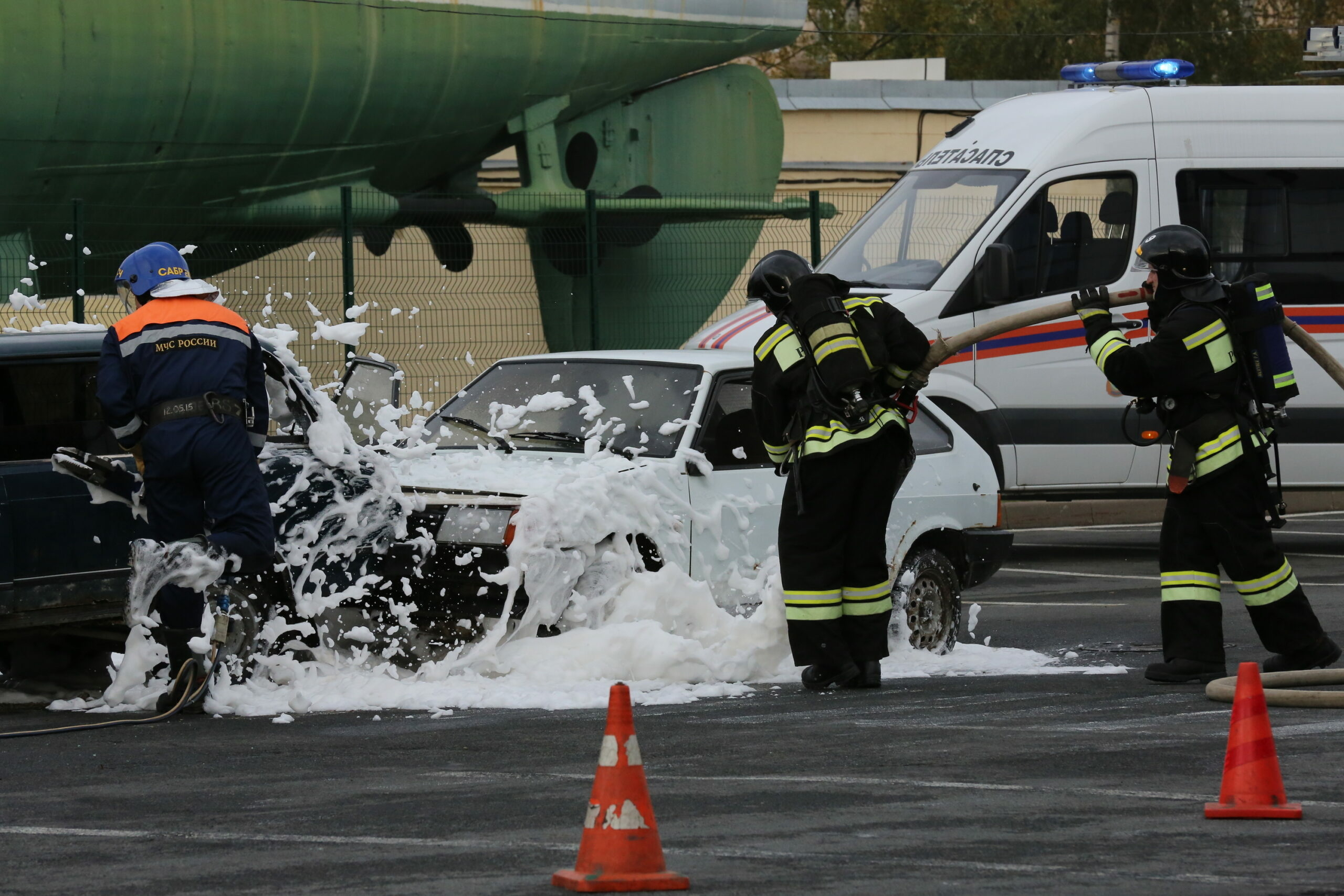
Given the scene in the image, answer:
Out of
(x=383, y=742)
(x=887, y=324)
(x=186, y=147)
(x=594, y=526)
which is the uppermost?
(x=186, y=147)

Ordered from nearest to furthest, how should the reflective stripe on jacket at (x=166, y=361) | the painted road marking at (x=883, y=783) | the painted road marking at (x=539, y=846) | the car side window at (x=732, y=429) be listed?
the painted road marking at (x=539, y=846) < the painted road marking at (x=883, y=783) < the reflective stripe on jacket at (x=166, y=361) < the car side window at (x=732, y=429)

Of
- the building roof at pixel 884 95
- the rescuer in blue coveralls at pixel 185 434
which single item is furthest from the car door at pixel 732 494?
the building roof at pixel 884 95

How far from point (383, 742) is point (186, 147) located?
1124 cm

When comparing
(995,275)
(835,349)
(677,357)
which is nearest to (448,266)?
(995,275)

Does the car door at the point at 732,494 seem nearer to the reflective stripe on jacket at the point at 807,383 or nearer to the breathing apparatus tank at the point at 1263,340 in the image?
the reflective stripe on jacket at the point at 807,383

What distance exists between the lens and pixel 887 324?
27.8 ft

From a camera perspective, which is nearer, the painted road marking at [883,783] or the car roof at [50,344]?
the painted road marking at [883,783]

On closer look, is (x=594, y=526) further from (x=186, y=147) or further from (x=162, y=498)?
(x=186, y=147)

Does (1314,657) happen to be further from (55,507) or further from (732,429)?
(55,507)

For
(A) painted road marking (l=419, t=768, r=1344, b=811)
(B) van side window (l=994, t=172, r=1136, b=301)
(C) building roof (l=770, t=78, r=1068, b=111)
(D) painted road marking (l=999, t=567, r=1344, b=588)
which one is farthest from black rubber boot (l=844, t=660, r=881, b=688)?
(C) building roof (l=770, t=78, r=1068, b=111)

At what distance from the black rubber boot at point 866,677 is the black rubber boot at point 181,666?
2622 millimetres

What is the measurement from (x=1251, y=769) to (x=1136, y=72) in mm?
Result: 9958

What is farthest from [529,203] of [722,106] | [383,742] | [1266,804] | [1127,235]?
[1266,804]

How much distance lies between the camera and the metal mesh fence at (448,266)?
16.9 metres
